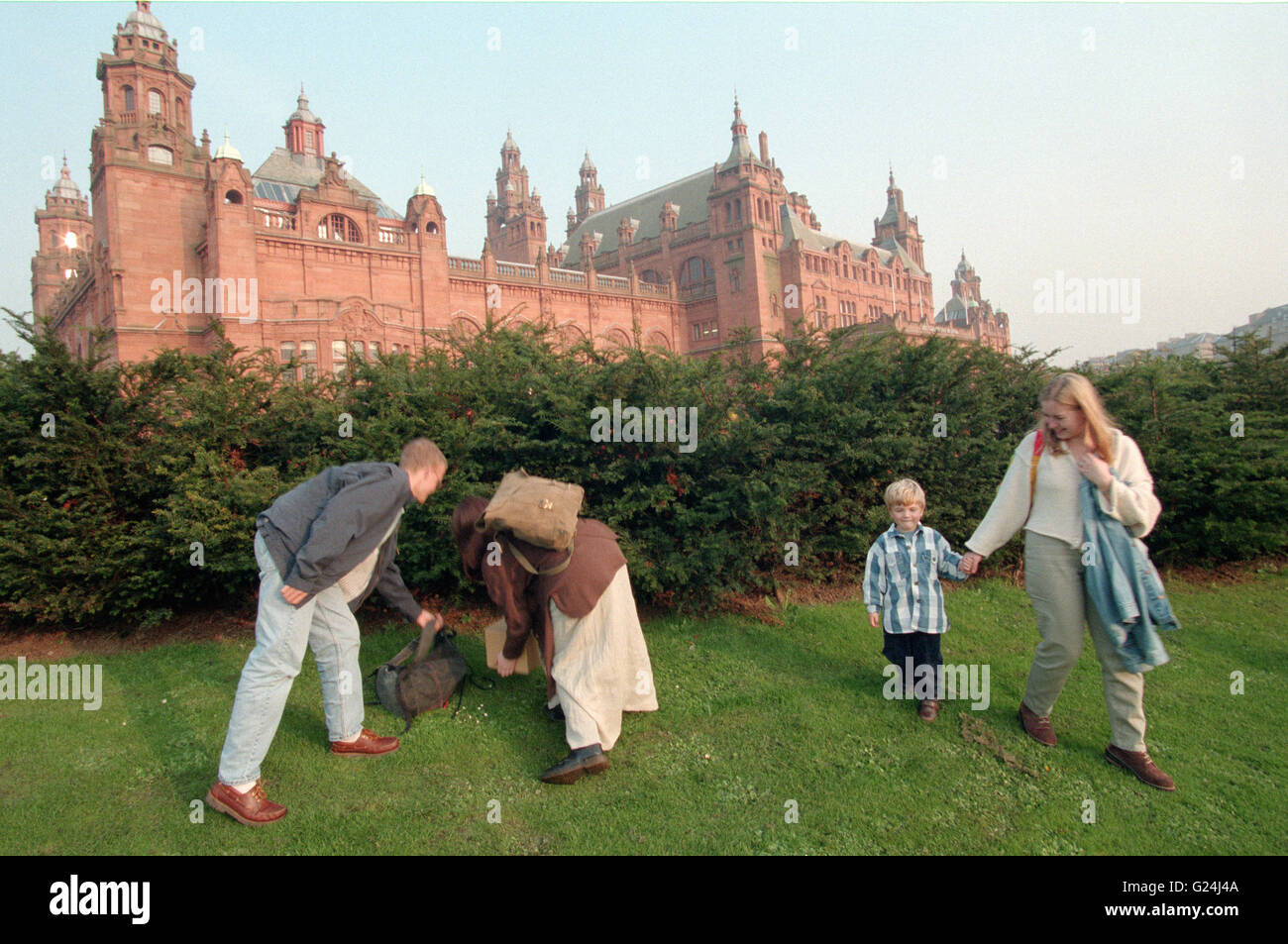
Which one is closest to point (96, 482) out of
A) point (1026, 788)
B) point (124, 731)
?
point (124, 731)

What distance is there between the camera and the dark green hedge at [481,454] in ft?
21.2

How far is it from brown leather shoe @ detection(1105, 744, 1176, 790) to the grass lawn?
0.07 metres

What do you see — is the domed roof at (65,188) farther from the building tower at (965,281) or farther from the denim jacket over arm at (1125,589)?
the building tower at (965,281)

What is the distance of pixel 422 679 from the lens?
4.86m

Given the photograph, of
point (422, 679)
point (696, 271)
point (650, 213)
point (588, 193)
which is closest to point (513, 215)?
point (588, 193)

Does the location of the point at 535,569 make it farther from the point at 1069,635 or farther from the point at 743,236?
the point at 743,236

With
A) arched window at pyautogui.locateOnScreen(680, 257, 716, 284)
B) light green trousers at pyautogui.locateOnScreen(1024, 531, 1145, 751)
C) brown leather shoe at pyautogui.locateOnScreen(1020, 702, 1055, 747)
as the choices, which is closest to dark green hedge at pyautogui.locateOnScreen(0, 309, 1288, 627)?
light green trousers at pyautogui.locateOnScreen(1024, 531, 1145, 751)

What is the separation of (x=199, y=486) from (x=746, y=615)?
5.28 meters

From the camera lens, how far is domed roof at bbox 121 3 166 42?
33.8m

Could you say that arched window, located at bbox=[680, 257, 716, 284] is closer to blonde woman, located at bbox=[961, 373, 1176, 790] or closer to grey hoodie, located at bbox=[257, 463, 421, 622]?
blonde woman, located at bbox=[961, 373, 1176, 790]

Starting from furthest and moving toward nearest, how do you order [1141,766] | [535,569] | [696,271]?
[696,271]
[535,569]
[1141,766]

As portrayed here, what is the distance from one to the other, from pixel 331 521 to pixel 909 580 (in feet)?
12.4

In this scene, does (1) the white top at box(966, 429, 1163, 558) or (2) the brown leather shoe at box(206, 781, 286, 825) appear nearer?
(2) the brown leather shoe at box(206, 781, 286, 825)

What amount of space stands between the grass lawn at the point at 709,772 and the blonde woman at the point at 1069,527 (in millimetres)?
228
